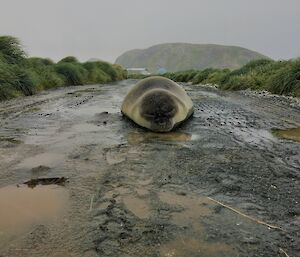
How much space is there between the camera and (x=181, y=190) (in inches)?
148

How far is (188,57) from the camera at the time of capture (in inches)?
5556

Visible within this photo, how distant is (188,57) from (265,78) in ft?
420

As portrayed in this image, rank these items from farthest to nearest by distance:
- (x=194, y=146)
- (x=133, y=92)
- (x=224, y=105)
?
(x=224, y=105) → (x=133, y=92) → (x=194, y=146)

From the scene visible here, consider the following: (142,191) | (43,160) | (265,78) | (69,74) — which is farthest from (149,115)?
(69,74)

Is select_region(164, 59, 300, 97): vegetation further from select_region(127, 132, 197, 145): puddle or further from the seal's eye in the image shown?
select_region(127, 132, 197, 145): puddle

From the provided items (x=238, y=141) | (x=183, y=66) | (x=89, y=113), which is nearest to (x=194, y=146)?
(x=238, y=141)

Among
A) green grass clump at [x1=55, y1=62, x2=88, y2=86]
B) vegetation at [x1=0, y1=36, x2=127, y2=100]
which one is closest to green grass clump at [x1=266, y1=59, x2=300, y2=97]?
vegetation at [x1=0, y1=36, x2=127, y2=100]

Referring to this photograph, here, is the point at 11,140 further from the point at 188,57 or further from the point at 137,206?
the point at 188,57

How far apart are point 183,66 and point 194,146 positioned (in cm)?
12563

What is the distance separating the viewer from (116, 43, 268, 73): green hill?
126m

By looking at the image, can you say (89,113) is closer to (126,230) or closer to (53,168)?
(53,168)

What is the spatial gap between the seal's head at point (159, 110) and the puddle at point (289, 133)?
1.60m

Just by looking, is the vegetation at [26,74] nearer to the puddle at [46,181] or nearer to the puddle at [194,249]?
the puddle at [46,181]

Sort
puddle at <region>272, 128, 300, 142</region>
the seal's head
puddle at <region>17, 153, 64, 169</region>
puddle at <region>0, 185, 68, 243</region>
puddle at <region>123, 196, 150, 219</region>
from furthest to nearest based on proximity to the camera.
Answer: the seal's head
puddle at <region>272, 128, 300, 142</region>
puddle at <region>17, 153, 64, 169</region>
puddle at <region>123, 196, 150, 219</region>
puddle at <region>0, 185, 68, 243</region>
